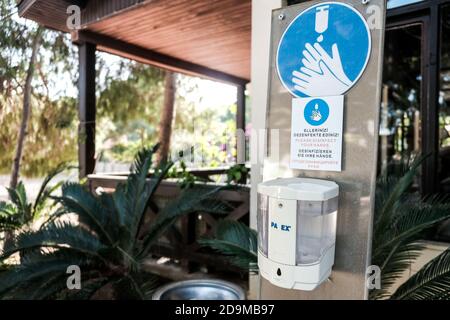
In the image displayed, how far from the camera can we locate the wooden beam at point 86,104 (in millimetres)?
4844

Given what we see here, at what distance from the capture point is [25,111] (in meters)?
4.81

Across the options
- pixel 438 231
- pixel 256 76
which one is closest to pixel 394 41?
pixel 256 76

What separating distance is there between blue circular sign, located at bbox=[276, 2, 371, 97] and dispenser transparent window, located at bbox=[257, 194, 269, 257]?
0.54m

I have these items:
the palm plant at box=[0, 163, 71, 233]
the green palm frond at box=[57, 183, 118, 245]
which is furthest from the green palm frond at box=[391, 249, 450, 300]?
the palm plant at box=[0, 163, 71, 233]

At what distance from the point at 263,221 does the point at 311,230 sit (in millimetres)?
211

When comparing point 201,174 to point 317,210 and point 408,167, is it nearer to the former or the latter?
point 408,167

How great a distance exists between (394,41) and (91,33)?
4448 mm

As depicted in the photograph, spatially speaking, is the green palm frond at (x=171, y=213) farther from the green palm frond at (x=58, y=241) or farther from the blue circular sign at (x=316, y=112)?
the blue circular sign at (x=316, y=112)

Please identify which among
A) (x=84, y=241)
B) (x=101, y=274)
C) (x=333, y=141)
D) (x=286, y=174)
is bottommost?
(x=101, y=274)

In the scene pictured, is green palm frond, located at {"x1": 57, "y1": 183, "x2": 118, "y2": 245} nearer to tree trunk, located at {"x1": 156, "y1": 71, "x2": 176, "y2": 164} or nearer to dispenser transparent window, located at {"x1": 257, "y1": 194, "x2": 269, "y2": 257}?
dispenser transparent window, located at {"x1": 257, "y1": 194, "x2": 269, "y2": 257}

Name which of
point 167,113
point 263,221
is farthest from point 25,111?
point 263,221

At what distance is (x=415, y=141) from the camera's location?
6113 millimetres

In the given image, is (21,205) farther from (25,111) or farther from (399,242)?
(399,242)

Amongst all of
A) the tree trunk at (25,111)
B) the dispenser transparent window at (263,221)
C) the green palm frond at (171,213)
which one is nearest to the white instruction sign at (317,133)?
the dispenser transparent window at (263,221)
